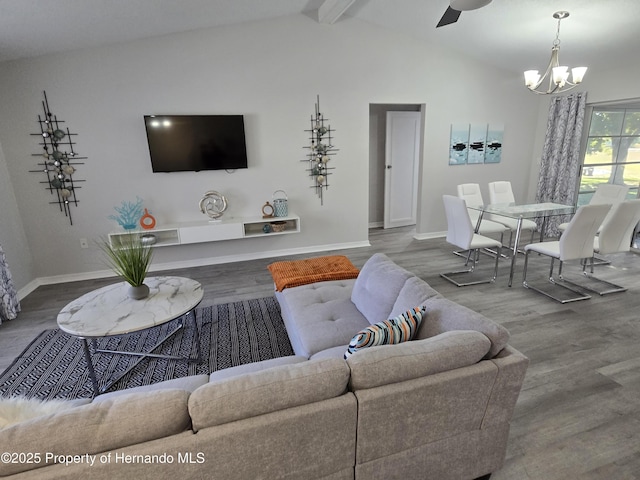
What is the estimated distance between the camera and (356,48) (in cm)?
445

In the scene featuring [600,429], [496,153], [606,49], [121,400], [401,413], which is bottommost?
[600,429]

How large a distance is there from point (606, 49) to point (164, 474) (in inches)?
223

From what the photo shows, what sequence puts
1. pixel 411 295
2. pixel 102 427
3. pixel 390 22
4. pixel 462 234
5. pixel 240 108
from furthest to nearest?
pixel 390 22 < pixel 240 108 < pixel 462 234 < pixel 411 295 < pixel 102 427

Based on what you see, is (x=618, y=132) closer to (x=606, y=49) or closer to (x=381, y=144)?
(x=606, y=49)

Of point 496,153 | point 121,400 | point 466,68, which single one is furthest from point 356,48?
point 121,400

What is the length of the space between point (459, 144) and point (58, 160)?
5.30m

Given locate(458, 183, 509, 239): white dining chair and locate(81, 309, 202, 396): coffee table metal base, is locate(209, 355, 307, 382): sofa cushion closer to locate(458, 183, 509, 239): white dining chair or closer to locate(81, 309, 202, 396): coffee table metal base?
locate(81, 309, 202, 396): coffee table metal base

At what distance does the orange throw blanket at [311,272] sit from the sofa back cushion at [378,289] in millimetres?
440

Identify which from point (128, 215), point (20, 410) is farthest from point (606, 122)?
point (20, 410)

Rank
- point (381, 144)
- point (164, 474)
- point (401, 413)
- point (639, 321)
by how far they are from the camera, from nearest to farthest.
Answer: point (164, 474), point (401, 413), point (639, 321), point (381, 144)

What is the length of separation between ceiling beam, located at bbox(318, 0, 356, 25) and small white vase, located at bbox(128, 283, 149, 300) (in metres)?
3.39

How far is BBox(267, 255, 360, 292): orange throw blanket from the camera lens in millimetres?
2617

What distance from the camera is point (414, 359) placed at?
48.0 inches

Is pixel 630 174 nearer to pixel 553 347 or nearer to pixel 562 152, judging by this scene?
pixel 562 152
